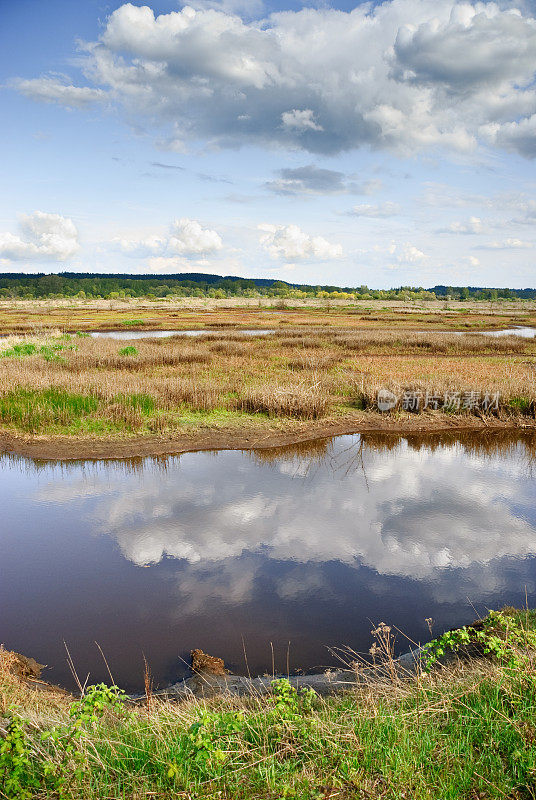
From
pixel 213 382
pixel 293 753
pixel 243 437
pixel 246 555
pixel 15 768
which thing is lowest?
pixel 246 555

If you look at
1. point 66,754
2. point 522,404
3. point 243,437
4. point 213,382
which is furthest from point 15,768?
point 522,404

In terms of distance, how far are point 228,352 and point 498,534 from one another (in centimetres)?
2280

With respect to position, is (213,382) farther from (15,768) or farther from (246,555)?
(15,768)

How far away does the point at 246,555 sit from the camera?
8484 millimetres

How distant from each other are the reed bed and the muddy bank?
0.62 metres

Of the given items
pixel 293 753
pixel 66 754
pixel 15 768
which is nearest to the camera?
pixel 15 768

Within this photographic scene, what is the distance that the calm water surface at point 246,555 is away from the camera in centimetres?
646

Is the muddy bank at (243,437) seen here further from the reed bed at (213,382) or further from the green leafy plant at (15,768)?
the green leafy plant at (15,768)

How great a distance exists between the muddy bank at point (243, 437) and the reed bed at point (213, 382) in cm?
62

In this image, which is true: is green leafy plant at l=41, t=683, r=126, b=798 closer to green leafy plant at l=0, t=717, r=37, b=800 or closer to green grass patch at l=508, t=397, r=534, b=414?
green leafy plant at l=0, t=717, r=37, b=800

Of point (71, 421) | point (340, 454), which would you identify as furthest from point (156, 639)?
point (71, 421)

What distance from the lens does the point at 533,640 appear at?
179 inches

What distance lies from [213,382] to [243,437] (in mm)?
5613

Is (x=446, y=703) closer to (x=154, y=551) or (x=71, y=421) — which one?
(x=154, y=551)
